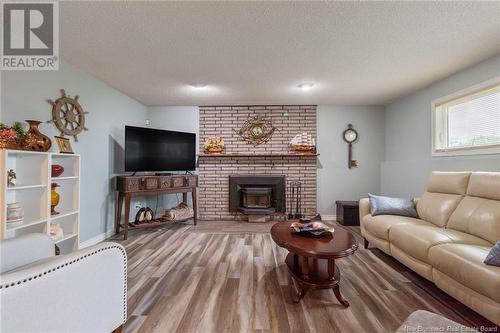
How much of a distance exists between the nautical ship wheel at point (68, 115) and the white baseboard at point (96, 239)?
1.40m

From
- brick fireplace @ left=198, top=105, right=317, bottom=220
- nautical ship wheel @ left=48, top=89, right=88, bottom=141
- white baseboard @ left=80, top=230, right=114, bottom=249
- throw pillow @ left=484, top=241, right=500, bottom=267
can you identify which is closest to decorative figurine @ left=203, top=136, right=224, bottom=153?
brick fireplace @ left=198, top=105, right=317, bottom=220

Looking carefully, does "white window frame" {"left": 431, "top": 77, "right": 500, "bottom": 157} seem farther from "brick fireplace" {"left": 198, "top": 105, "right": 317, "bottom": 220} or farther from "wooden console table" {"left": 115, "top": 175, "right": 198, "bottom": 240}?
"wooden console table" {"left": 115, "top": 175, "right": 198, "bottom": 240}

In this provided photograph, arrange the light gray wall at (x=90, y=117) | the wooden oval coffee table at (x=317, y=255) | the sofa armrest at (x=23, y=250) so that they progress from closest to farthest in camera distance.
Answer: the sofa armrest at (x=23, y=250), the wooden oval coffee table at (x=317, y=255), the light gray wall at (x=90, y=117)

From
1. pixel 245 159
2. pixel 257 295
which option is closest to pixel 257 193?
pixel 245 159

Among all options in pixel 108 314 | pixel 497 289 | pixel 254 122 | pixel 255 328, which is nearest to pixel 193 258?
pixel 255 328

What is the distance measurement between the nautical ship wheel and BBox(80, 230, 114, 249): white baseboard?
1.40 m

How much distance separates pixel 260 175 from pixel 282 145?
786mm

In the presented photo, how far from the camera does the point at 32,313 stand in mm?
754

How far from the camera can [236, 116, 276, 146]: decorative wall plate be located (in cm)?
444

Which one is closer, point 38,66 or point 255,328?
point 255,328

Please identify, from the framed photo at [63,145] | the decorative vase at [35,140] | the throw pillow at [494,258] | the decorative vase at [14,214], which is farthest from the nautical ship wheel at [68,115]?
the throw pillow at [494,258]

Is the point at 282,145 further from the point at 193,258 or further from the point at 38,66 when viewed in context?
the point at 38,66

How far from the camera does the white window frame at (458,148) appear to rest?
2401mm

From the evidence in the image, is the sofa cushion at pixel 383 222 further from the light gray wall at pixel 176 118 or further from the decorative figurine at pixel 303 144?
the light gray wall at pixel 176 118
